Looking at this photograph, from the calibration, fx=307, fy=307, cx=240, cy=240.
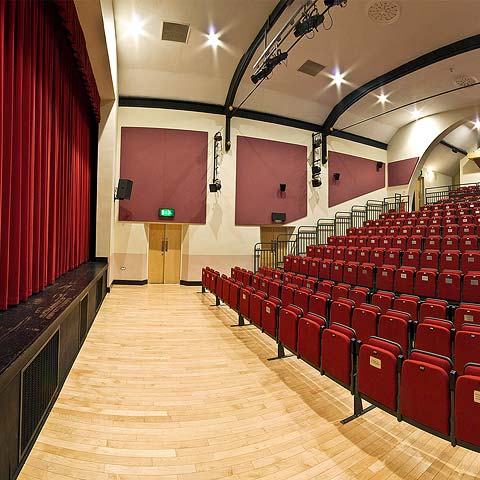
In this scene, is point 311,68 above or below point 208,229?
above

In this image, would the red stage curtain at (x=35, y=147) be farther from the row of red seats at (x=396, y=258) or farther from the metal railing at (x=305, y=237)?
the metal railing at (x=305, y=237)

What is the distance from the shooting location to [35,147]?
102 inches

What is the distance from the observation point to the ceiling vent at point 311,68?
6.16m

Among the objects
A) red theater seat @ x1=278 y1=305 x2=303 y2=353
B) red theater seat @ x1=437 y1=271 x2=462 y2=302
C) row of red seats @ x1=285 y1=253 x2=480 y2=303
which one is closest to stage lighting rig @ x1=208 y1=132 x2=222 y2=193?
row of red seats @ x1=285 y1=253 x2=480 y2=303

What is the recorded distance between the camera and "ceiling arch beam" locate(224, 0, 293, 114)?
465cm

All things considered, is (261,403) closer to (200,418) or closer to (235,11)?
(200,418)

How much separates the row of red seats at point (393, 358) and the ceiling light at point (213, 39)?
479 centimetres

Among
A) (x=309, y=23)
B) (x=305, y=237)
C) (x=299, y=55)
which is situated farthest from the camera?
(x=305, y=237)

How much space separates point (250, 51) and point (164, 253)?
4.53 meters

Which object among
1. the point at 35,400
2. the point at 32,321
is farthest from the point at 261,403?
the point at 32,321

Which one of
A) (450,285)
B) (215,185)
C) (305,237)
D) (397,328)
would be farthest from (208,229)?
(397,328)

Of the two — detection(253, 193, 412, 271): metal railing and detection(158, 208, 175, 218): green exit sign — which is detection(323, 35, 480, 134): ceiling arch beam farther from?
detection(158, 208, 175, 218): green exit sign

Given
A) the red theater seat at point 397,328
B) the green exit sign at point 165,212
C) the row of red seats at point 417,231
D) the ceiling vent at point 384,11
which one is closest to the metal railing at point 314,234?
the row of red seats at point 417,231

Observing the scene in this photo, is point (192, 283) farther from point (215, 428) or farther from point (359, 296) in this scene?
point (215, 428)
